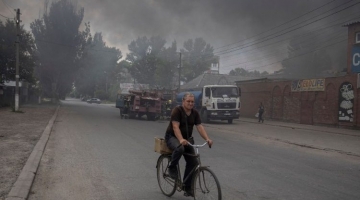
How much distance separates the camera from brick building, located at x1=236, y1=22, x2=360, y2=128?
20.7 m

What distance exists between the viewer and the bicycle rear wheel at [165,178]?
17.6 ft

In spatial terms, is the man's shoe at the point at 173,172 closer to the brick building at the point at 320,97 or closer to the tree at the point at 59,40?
the brick building at the point at 320,97

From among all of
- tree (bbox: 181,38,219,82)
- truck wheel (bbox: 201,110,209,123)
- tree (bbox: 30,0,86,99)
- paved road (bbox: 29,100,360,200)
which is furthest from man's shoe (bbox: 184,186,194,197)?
tree (bbox: 181,38,219,82)

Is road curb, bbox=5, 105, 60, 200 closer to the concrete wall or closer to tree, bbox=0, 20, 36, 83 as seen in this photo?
the concrete wall

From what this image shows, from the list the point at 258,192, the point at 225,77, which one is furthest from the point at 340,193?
the point at 225,77

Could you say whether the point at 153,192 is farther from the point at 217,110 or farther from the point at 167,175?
the point at 217,110

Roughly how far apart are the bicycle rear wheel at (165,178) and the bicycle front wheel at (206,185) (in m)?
0.57

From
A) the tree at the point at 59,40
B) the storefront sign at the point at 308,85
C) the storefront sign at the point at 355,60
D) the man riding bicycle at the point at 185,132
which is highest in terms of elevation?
the tree at the point at 59,40

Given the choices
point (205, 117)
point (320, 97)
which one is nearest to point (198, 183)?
point (205, 117)

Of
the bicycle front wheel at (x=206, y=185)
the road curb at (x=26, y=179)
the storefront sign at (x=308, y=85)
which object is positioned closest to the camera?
the bicycle front wheel at (x=206, y=185)

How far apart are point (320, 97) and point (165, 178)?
20.0 metres

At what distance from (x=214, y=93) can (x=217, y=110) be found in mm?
1190

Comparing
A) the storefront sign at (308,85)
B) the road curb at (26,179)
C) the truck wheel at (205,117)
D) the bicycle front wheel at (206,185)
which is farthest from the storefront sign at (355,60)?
the bicycle front wheel at (206,185)

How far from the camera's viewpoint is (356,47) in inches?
824
